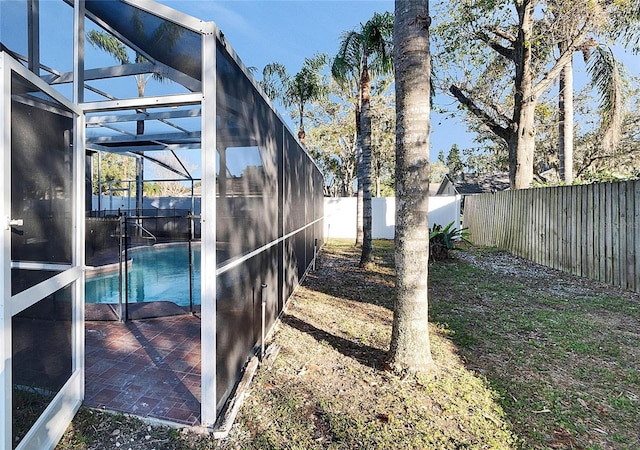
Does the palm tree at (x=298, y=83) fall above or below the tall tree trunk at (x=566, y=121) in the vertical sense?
above

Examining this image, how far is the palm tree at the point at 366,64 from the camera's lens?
744cm

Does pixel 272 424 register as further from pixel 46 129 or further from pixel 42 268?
pixel 46 129

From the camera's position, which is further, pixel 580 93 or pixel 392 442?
pixel 580 93

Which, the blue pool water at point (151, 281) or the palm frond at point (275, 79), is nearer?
the blue pool water at point (151, 281)

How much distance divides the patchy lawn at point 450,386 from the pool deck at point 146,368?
0.16 m

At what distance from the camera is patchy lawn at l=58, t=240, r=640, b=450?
2.07 meters

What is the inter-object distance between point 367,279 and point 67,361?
16.8 feet

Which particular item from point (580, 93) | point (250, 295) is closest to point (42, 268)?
point (250, 295)

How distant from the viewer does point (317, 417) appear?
7.47 feet

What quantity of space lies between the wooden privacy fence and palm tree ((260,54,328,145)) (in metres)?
6.94

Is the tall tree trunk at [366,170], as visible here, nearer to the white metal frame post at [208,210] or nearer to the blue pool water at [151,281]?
the blue pool water at [151,281]

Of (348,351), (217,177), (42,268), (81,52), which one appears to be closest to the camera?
(42,268)

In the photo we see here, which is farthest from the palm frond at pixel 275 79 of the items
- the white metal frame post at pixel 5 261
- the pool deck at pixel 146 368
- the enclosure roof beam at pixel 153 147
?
the white metal frame post at pixel 5 261

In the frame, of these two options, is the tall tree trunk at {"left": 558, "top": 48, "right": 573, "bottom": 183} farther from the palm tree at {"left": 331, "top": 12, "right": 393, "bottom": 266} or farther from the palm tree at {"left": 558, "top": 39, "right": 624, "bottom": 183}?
the palm tree at {"left": 331, "top": 12, "right": 393, "bottom": 266}
